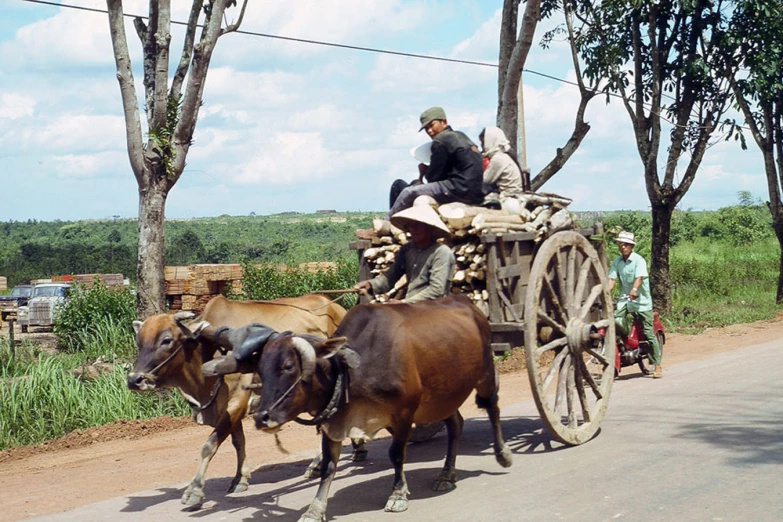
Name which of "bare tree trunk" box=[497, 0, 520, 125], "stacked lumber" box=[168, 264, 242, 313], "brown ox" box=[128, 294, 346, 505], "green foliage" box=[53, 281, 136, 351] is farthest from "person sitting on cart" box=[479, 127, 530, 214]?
"green foliage" box=[53, 281, 136, 351]

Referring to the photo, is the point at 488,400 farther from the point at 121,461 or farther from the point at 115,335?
the point at 115,335

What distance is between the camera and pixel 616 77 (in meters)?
17.8

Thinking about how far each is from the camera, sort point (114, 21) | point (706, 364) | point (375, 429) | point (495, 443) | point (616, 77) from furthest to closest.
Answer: point (616, 77) < point (706, 364) < point (114, 21) < point (495, 443) < point (375, 429)

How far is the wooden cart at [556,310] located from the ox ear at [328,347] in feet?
6.62

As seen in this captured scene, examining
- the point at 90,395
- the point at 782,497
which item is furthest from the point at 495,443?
the point at 90,395

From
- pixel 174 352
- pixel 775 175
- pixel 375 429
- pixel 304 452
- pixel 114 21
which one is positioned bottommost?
pixel 304 452

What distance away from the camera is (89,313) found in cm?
1542

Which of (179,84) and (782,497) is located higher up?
(179,84)

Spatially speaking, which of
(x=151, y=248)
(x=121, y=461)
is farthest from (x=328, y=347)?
(x=151, y=248)

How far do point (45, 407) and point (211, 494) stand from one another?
4.24m

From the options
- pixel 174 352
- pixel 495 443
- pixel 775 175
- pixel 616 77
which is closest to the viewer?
pixel 174 352

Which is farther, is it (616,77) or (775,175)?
(775,175)

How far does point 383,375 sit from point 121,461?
3.77 metres

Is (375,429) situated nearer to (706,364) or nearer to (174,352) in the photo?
(174,352)
